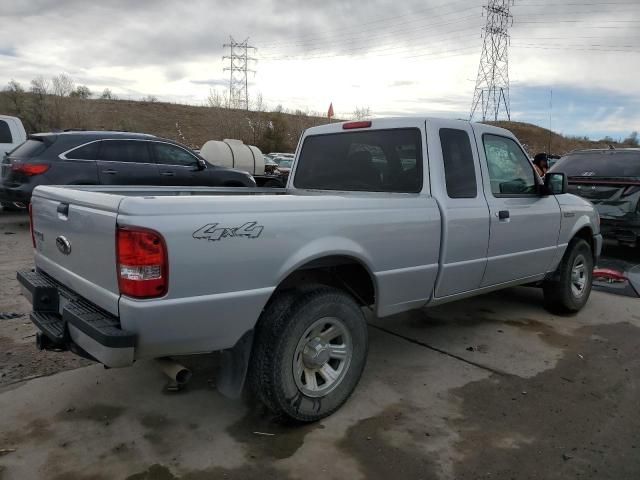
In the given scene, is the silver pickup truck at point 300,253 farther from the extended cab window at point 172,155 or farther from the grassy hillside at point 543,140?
the grassy hillside at point 543,140

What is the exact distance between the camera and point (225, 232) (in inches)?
105

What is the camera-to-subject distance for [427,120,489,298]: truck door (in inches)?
154

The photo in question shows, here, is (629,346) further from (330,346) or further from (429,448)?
(330,346)

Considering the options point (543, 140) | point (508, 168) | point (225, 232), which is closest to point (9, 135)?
point (508, 168)

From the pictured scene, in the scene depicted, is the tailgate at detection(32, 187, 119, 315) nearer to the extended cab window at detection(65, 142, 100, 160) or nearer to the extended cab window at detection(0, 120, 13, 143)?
the extended cab window at detection(65, 142, 100, 160)

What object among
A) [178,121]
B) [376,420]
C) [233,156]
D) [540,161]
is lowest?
[376,420]

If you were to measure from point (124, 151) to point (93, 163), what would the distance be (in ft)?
2.13

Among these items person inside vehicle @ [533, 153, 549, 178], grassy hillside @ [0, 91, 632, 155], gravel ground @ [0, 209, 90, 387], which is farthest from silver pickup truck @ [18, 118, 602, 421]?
grassy hillside @ [0, 91, 632, 155]

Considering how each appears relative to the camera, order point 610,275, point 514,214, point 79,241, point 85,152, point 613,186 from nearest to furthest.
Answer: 1. point 79,241
2. point 514,214
3. point 610,275
4. point 613,186
5. point 85,152

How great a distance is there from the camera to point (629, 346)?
4.86m

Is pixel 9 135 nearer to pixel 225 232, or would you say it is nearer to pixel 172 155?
pixel 172 155

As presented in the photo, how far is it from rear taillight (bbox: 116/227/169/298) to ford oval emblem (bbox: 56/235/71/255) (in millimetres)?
695

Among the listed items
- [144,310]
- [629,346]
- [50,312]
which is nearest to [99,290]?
[144,310]

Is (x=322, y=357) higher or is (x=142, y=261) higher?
(x=142, y=261)
